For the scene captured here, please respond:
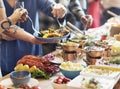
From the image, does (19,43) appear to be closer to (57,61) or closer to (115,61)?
(57,61)

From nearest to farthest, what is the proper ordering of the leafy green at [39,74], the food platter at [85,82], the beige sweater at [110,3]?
the food platter at [85,82] < the leafy green at [39,74] < the beige sweater at [110,3]

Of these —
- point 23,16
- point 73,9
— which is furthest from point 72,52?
point 73,9

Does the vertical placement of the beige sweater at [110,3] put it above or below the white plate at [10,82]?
above

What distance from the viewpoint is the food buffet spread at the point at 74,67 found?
1766 millimetres

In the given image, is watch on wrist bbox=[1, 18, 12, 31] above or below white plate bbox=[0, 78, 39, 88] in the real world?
above

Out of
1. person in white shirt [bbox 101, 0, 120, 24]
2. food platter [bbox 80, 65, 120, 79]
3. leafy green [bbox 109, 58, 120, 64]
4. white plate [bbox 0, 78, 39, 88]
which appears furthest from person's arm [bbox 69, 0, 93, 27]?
person in white shirt [bbox 101, 0, 120, 24]

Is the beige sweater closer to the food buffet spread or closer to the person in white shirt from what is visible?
the person in white shirt

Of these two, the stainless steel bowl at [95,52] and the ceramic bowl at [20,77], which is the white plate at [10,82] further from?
the stainless steel bowl at [95,52]

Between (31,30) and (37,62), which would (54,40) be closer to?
(37,62)

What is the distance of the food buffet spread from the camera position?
5.79 ft

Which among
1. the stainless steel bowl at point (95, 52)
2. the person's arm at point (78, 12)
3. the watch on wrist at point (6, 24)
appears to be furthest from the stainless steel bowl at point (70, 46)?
the person's arm at point (78, 12)

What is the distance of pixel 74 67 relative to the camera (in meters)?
2.00

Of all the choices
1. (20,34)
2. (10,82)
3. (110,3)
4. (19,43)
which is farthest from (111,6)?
(10,82)

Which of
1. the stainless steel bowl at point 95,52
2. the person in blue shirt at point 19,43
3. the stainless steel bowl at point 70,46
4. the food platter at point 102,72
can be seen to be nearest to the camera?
the food platter at point 102,72
